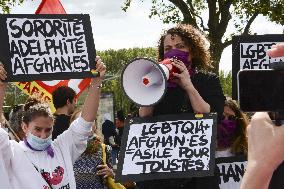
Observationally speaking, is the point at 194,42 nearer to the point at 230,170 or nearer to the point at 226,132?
the point at 230,170

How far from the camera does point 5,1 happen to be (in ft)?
68.8

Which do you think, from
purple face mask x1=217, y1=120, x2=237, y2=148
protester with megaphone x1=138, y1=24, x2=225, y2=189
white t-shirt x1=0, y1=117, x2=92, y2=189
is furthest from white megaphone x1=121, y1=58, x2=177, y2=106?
purple face mask x1=217, y1=120, x2=237, y2=148

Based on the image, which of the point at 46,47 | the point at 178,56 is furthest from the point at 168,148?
the point at 46,47

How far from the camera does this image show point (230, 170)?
430 centimetres

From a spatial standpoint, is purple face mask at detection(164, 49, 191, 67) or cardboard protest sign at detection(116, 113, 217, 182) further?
purple face mask at detection(164, 49, 191, 67)

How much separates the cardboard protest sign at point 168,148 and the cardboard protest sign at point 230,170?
3.46ft

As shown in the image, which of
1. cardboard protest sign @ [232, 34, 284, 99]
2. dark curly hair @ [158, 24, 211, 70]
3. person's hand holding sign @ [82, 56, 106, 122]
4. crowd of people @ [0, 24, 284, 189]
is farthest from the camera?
cardboard protest sign @ [232, 34, 284, 99]

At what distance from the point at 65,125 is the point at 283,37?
80.2 inches

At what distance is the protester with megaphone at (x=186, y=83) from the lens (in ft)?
10.6

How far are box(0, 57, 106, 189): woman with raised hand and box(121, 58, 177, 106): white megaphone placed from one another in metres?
0.66

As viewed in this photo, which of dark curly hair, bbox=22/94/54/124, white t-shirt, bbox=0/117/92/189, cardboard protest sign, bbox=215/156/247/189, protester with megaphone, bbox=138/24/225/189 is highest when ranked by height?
protester with megaphone, bbox=138/24/225/189

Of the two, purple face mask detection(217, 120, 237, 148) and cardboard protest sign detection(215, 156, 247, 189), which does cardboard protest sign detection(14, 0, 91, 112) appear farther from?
cardboard protest sign detection(215, 156, 247, 189)

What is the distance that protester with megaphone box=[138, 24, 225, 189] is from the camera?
10.6 ft

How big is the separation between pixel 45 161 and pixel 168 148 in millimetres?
1101
